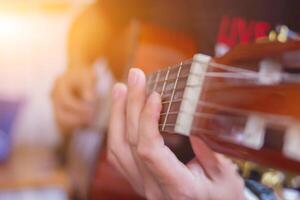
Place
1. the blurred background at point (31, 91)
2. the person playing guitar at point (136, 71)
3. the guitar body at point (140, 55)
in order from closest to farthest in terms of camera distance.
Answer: the person playing guitar at point (136, 71) → the guitar body at point (140, 55) → the blurred background at point (31, 91)

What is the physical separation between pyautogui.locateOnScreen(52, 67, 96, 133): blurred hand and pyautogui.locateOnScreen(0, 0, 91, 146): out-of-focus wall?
0.19 meters

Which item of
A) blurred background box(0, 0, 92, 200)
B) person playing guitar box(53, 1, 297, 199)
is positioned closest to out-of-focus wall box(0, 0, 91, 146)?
blurred background box(0, 0, 92, 200)

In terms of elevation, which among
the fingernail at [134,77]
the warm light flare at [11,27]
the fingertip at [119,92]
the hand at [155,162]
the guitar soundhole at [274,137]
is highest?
the warm light flare at [11,27]

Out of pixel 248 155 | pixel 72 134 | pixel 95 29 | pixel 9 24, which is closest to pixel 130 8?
pixel 95 29

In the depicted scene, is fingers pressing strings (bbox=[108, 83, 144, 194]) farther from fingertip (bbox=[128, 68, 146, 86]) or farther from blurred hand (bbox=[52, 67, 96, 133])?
blurred hand (bbox=[52, 67, 96, 133])

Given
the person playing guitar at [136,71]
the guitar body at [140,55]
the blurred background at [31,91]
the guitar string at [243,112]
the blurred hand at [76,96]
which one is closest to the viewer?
the guitar string at [243,112]

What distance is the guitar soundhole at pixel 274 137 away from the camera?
0.34m

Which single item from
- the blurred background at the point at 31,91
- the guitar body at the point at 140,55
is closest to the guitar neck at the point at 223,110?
the guitar body at the point at 140,55

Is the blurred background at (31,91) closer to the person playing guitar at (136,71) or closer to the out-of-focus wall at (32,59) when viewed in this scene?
the out-of-focus wall at (32,59)

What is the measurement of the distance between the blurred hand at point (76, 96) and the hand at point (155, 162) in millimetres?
351

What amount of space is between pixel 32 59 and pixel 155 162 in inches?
32.1

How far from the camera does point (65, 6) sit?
41.9 inches

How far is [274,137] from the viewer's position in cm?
35

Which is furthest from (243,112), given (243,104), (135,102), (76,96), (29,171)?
(29,171)
